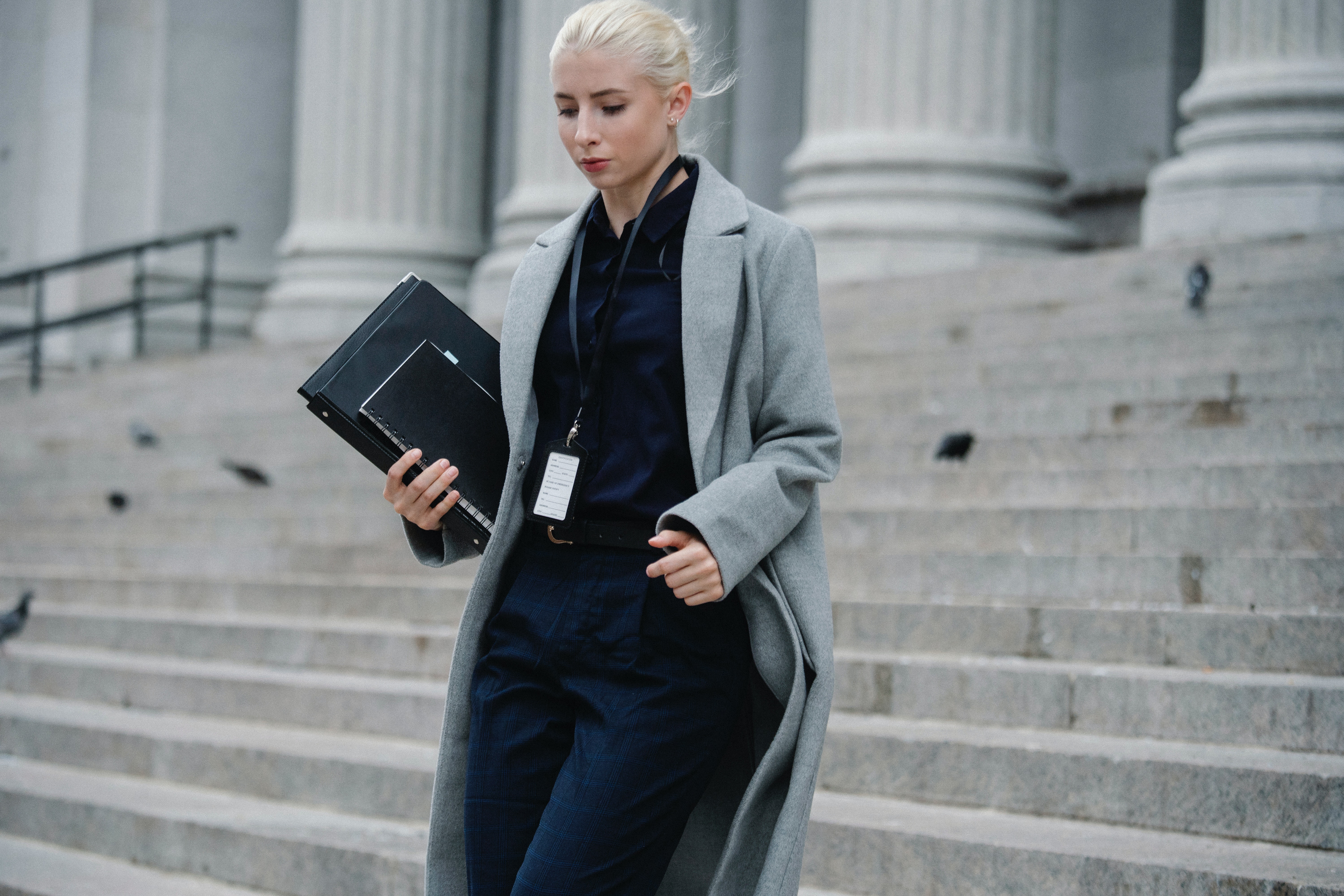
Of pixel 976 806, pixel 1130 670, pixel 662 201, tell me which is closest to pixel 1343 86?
pixel 1130 670

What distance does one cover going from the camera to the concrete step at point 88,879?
14.9ft

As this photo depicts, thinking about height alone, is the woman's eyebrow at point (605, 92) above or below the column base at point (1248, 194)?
below

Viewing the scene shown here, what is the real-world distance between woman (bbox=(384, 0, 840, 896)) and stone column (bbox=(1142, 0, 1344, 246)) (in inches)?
270

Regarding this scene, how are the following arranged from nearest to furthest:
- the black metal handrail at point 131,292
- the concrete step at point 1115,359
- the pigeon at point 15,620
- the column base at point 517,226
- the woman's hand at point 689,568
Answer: the woman's hand at point 689,568
the concrete step at point 1115,359
the pigeon at point 15,620
the column base at point 517,226
the black metal handrail at point 131,292

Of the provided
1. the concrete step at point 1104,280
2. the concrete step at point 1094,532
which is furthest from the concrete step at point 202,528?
the concrete step at point 1104,280

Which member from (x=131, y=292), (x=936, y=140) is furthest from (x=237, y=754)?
(x=131, y=292)

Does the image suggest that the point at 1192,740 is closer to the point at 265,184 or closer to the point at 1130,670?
the point at 1130,670

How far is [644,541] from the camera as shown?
7.04 ft

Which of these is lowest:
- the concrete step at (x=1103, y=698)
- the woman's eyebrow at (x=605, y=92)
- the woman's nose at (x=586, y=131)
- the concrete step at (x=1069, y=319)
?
the concrete step at (x=1103, y=698)

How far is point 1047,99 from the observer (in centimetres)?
1044

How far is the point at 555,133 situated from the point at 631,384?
10.1m

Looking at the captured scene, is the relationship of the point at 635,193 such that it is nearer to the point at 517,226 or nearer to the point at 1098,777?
the point at 1098,777

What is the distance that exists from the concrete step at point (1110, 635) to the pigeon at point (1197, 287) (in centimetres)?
260

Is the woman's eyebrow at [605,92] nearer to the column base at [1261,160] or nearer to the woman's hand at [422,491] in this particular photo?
the woman's hand at [422,491]
